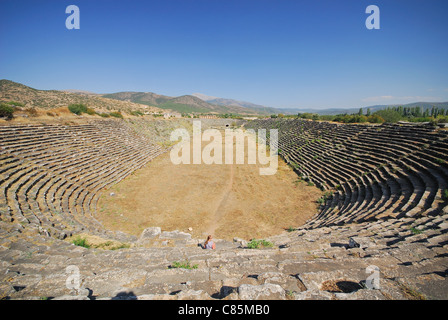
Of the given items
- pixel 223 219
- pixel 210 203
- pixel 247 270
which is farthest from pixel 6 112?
pixel 247 270

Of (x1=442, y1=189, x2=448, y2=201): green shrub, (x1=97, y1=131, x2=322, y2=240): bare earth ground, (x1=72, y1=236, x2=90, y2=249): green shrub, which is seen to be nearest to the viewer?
(x1=72, y1=236, x2=90, y2=249): green shrub

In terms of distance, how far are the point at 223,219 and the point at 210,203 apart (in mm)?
2153

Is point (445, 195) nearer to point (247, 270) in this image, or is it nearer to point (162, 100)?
point (247, 270)

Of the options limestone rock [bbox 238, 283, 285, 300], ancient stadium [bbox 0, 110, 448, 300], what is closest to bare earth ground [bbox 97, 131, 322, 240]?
ancient stadium [bbox 0, 110, 448, 300]

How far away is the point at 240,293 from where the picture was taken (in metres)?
2.30

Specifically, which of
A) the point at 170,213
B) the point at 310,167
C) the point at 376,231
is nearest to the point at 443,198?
the point at 376,231

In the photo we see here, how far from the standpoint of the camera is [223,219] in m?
10.7

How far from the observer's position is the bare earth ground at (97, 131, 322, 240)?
9891mm

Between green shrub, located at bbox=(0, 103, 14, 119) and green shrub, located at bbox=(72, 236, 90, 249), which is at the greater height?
green shrub, located at bbox=(0, 103, 14, 119)

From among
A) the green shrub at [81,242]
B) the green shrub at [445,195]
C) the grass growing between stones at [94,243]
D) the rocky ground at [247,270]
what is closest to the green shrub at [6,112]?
the rocky ground at [247,270]

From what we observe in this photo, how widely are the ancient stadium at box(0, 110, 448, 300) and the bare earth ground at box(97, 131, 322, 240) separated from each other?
10cm

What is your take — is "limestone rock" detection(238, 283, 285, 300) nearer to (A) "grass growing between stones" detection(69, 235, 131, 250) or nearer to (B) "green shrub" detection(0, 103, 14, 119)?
(A) "grass growing between stones" detection(69, 235, 131, 250)

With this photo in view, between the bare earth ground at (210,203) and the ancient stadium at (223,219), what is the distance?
103 millimetres

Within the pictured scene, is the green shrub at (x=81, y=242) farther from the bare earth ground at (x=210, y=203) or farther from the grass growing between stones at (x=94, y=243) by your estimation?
the bare earth ground at (x=210, y=203)
